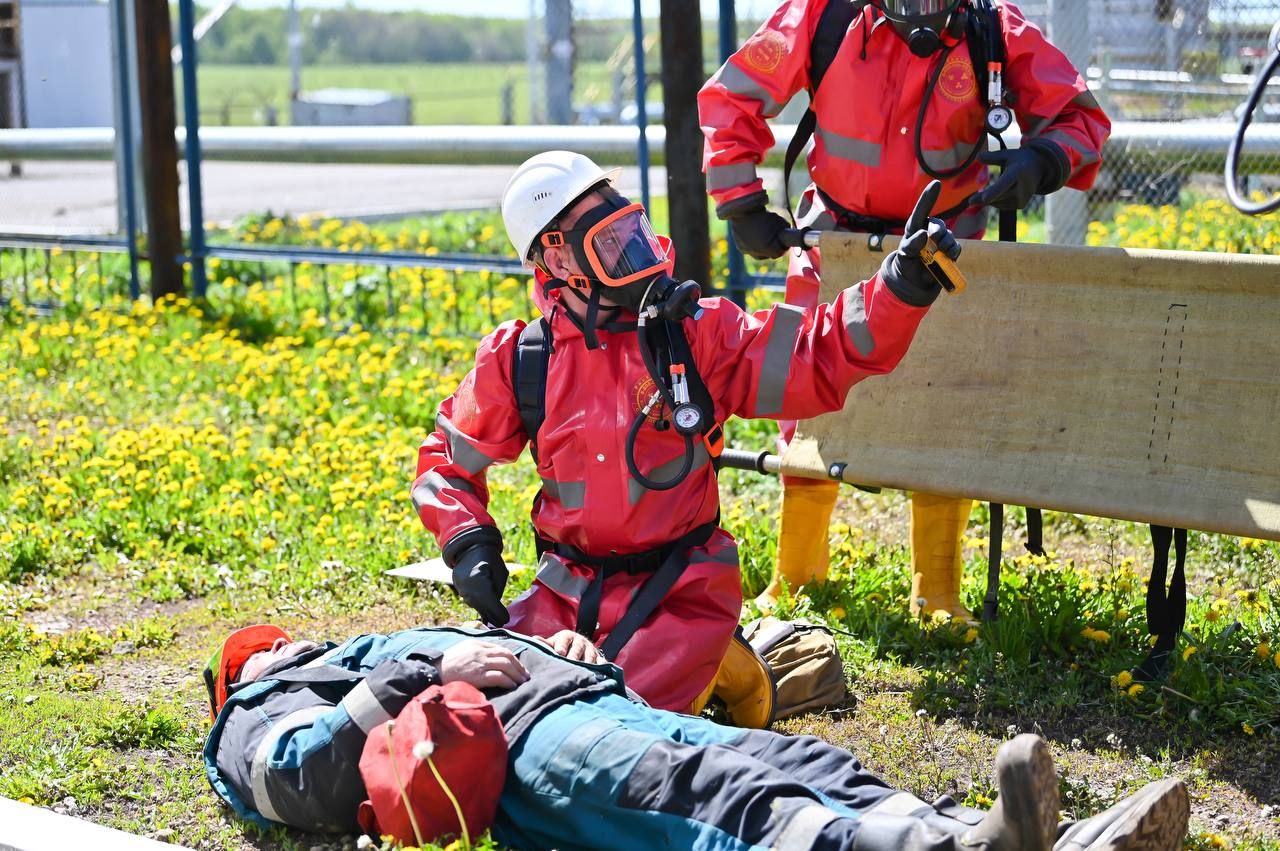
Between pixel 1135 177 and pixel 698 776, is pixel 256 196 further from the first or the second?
pixel 698 776

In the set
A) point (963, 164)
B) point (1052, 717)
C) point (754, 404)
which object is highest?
point (963, 164)

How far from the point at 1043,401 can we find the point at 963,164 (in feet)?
2.67

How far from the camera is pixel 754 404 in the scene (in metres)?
4.20

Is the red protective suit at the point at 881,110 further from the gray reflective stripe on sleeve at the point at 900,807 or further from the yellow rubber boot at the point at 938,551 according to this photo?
the gray reflective stripe on sleeve at the point at 900,807

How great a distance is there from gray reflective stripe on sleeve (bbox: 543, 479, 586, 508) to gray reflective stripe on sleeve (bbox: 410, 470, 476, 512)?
0.23 metres

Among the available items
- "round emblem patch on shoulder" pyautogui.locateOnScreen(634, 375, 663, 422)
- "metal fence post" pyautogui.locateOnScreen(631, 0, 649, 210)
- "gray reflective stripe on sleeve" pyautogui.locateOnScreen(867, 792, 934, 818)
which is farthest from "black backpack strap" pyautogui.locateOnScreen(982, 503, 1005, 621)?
"metal fence post" pyautogui.locateOnScreen(631, 0, 649, 210)

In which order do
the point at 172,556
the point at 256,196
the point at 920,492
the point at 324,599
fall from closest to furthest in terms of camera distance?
the point at 920,492 < the point at 324,599 < the point at 172,556 < the point at 256,196

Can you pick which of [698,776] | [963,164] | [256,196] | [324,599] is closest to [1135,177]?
[963,164]

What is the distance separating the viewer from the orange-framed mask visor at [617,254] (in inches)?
161

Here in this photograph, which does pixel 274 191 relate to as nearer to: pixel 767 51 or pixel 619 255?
pixel 767 51

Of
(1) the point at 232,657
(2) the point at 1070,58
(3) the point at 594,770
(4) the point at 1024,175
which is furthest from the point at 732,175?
(2) the point at 1070,58

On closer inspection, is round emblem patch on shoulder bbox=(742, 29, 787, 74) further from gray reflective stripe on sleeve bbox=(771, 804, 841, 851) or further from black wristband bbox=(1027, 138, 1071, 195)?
gray reflective stripe on sleeve bbox=(771, 804, 841, 851)

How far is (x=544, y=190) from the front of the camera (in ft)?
13.8

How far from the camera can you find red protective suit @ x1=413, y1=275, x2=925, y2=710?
4113 mm
